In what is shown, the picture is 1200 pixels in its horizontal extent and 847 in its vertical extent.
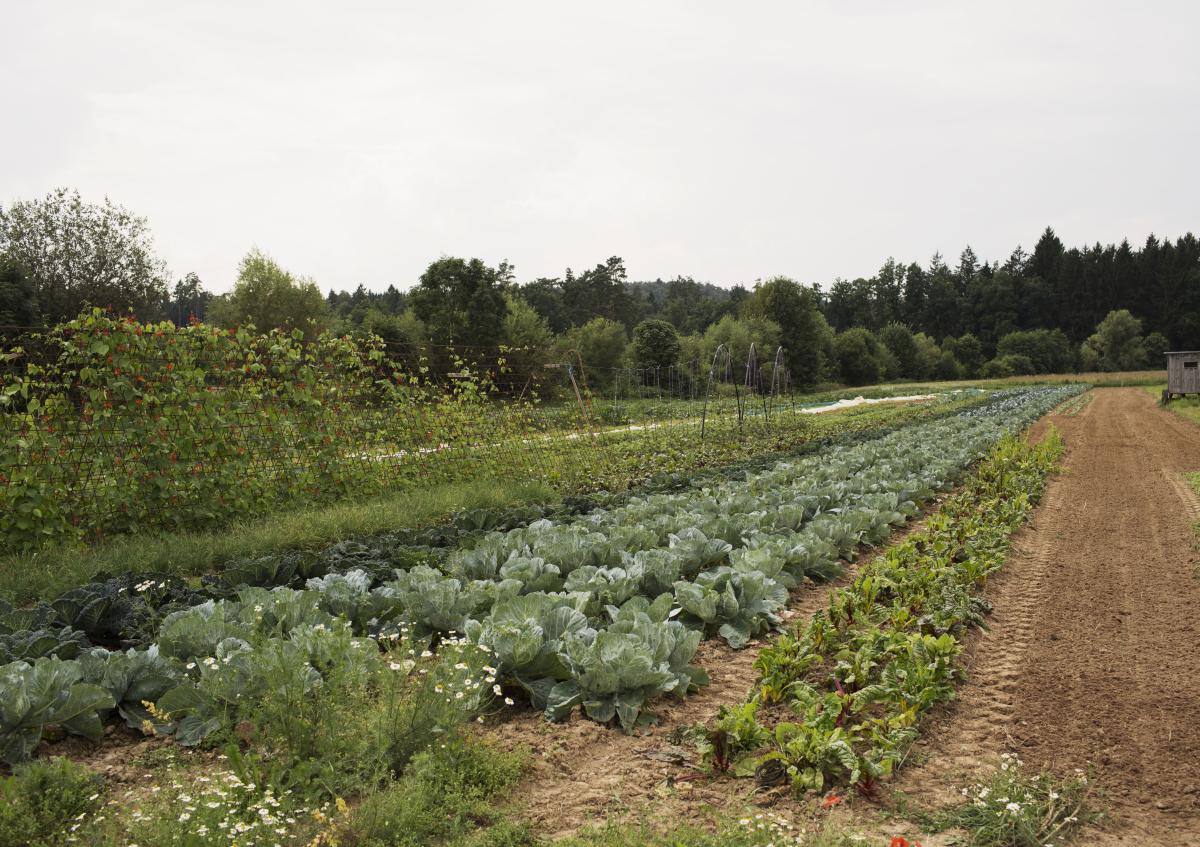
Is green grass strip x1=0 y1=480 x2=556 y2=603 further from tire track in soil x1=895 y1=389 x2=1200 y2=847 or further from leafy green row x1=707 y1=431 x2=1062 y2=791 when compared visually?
tire track in soil x1=895 y1=389 x2=1200 y2=847

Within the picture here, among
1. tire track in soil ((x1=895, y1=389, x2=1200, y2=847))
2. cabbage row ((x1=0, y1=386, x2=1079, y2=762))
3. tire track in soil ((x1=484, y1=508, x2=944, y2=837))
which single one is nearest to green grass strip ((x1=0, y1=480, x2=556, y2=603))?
cabbage row ((x1=0, y1=386, x2=1079, y2=762))

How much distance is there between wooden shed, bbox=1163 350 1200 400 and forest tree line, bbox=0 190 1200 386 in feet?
61.8

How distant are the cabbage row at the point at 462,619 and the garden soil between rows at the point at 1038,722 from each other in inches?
9.9

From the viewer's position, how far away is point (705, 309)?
97.3 meters

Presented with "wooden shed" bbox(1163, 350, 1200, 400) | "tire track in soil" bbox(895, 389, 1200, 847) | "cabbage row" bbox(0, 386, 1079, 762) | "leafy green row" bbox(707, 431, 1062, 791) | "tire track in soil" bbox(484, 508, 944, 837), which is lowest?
"tire track in soil" bbox(895, 389, 1200, 847)

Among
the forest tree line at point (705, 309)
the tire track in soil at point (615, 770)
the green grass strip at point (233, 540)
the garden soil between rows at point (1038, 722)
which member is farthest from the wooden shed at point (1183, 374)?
the tire track in soil at point (615, 770)

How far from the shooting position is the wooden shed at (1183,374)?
101 ft

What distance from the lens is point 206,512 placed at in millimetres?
7535

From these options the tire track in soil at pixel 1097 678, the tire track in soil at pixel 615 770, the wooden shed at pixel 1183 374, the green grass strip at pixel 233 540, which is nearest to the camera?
the tire track in soil at pixel 615 770

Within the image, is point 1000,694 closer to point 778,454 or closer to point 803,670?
point 803,670

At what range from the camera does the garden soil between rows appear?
301 centimetres

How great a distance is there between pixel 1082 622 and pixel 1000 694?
1720 millimetres

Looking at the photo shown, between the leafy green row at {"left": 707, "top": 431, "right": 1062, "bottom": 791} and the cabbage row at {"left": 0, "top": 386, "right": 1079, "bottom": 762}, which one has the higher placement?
the cabbage row at {"left": 0, "top": 386, "right": 1079, "bottom": 762}

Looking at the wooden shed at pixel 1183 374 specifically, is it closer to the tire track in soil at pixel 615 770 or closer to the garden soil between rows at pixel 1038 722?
the garden soil between rows at pixel 1038 722
